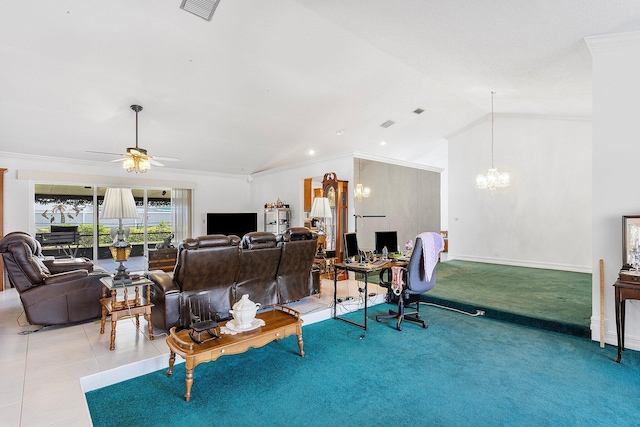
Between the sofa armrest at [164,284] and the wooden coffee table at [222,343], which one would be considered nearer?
the wooden coffee table at [222,343]

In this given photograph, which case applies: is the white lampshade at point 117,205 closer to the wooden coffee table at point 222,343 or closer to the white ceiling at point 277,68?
the wooden coffee table at point 222,343

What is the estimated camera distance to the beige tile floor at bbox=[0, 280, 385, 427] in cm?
206

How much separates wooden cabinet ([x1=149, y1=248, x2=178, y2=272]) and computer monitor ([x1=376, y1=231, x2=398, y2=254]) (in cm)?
506

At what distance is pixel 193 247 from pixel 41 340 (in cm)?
183

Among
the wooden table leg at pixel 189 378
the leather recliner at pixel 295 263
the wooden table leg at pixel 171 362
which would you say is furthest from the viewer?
the leather recliner at pixel 295 263

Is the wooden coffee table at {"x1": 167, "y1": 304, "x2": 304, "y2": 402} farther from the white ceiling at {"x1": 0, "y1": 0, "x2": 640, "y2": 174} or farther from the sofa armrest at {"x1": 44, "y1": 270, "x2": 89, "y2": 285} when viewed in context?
the white ceiling at {"x1": 0, "y1": 0, "x2": 640, "y2": 174}

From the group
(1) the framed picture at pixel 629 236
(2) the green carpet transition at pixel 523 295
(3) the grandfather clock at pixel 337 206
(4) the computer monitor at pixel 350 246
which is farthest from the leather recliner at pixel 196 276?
(1) the framed picture at pixel 629 236

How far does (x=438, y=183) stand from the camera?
9617 millimetres

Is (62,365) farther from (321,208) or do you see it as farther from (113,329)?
(321,208)

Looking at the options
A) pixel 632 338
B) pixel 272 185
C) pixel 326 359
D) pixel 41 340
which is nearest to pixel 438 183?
pixel 272 185

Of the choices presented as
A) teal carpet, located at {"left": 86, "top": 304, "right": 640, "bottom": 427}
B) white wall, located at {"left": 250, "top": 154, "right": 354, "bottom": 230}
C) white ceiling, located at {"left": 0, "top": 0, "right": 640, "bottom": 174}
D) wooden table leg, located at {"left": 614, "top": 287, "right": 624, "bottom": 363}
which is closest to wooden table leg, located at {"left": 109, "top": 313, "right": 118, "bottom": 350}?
teal carpet, located at {"left": 86, "top": 304, "right": 640, "bottom": 427}

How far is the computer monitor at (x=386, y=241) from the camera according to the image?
491cm

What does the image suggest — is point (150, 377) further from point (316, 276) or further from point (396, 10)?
point (396, 10)

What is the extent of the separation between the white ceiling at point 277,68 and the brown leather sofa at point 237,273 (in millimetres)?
2348
